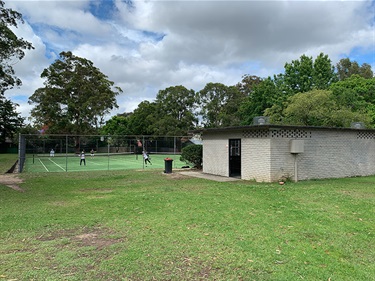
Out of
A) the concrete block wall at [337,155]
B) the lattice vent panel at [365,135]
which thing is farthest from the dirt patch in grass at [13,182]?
the lattice vent panel at [365,135]

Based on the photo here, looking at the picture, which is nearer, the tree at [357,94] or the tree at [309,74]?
the tree at [357,94]

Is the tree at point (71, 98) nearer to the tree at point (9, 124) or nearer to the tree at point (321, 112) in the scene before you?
the tree at point (9, 124)

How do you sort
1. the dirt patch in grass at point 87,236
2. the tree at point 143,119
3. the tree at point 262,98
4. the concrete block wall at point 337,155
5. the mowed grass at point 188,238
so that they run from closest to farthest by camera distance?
1. the mowed grass at point 188,238
2. the dirt patch in grass at point 87,236
3. the concrete block wall at point 337,155
4. the tree at point 262,98
5. the tree at point 143,119

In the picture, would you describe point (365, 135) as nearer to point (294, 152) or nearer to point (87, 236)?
point (294, 152)

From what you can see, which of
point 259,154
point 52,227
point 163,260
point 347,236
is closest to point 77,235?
point 52,227

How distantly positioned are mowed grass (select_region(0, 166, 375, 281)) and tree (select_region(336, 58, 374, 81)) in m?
43.9

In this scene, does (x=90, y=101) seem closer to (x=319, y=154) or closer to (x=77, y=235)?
(x=319, y=154)

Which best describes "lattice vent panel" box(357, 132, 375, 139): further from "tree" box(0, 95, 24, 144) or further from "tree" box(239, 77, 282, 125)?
"tree" box(0, 95, 24, 144)

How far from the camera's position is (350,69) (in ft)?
154

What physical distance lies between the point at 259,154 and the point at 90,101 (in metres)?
35.9

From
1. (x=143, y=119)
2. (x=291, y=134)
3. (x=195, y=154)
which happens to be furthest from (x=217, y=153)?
(x=143, y=119)

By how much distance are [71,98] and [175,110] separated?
17451 mm

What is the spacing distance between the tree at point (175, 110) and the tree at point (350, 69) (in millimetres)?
25798

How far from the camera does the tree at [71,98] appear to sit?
138 ft
